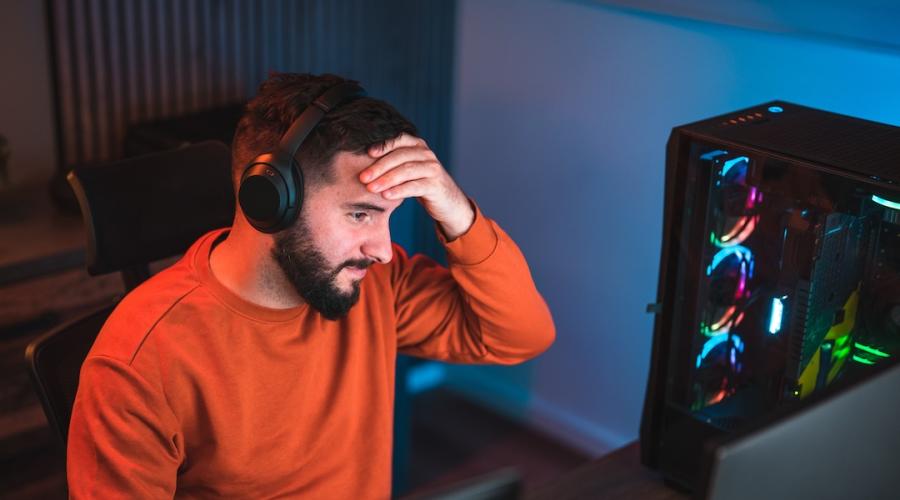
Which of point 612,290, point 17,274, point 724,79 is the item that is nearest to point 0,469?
point 17,274

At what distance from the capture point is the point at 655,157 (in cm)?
234

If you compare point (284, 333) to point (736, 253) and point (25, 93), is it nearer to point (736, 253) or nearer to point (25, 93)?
point (736, 253)

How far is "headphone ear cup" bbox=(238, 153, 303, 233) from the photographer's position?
1.30m

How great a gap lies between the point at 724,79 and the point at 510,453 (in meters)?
1.23

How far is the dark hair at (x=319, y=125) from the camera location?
53.4 inches

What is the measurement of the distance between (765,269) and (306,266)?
627 millimetres

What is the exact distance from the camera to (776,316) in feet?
4.88

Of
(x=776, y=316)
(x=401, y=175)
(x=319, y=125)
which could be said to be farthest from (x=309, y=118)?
(x=776, y=316)

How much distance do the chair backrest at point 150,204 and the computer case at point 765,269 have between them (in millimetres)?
691

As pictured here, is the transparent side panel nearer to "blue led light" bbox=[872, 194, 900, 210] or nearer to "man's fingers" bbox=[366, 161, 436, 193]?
"blue led light" bbox=[872, 194, 900, 210]

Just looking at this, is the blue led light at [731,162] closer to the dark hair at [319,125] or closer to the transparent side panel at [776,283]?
the transparent side panel at [776,283]

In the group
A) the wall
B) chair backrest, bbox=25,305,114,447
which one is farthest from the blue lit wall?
chair backrest, bbox=25,305,114,447

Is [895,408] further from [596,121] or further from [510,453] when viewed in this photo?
[510,453]

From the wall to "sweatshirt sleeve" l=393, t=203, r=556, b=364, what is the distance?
1.11 m
